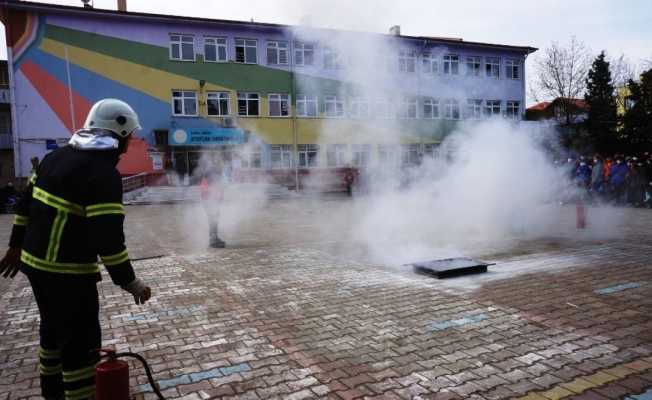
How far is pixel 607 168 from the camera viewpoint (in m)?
18.4

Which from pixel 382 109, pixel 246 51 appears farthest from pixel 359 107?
pixel 246 51

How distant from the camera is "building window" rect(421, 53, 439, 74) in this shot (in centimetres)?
1435

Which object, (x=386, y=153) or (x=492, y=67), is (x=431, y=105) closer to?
(x=386, y=153)

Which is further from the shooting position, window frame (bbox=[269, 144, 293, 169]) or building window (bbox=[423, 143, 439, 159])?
window frame (bbox=[269, 144, 293, 169])

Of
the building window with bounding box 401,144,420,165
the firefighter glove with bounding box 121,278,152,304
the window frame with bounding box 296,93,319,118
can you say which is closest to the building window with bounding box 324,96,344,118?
the building window with bounding box 401,144,420,165

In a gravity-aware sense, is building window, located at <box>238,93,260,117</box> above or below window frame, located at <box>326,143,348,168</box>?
above

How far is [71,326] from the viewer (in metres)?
2.92

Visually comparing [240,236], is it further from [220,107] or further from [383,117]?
[220,107]

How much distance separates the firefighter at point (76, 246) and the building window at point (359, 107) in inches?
478

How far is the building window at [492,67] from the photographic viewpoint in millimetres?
20584

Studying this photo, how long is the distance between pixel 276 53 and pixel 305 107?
387 centimetres

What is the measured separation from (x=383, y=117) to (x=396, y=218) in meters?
4.18

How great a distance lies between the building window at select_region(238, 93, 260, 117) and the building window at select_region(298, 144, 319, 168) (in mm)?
3699

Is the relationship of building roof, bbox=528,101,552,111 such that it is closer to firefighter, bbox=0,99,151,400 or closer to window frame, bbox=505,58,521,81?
window frame, bbox=505,58,521,81
